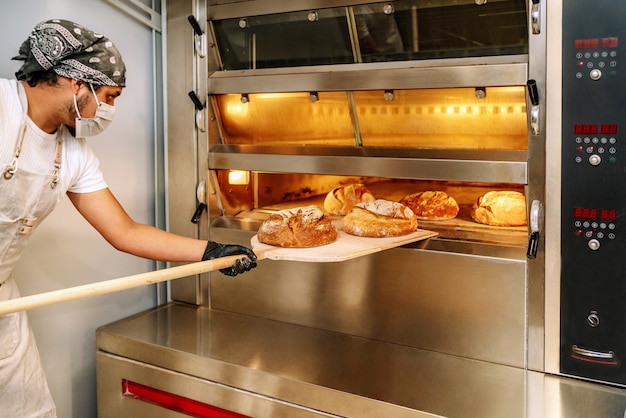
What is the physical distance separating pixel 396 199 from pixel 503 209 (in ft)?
1.59

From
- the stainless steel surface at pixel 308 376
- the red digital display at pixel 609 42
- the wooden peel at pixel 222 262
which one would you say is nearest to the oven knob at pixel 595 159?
the red digital display at pixel 609 42

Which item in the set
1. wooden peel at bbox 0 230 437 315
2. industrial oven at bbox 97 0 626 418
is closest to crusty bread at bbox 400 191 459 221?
industrial oven at bbox 97 0 626 418

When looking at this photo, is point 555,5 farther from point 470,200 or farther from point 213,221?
point 213,221

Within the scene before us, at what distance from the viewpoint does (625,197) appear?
59.1 inches

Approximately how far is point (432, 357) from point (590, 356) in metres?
0.46

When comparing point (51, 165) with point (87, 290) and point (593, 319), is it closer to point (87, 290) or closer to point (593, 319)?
point (87, 290)

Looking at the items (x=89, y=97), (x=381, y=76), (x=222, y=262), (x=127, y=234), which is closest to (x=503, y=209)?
(x=381, y=76)

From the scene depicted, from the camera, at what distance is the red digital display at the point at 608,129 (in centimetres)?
150

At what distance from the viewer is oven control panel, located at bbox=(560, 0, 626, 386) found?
150 cm

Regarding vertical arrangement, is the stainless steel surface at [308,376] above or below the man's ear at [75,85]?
below

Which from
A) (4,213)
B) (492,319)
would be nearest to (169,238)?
(4,213)

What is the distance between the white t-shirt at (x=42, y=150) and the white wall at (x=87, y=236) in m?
0.37

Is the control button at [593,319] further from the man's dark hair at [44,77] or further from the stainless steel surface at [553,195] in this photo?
the man's dark hair at [44,77]

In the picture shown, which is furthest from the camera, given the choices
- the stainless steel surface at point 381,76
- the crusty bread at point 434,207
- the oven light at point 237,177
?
the oven light at point 237,177
